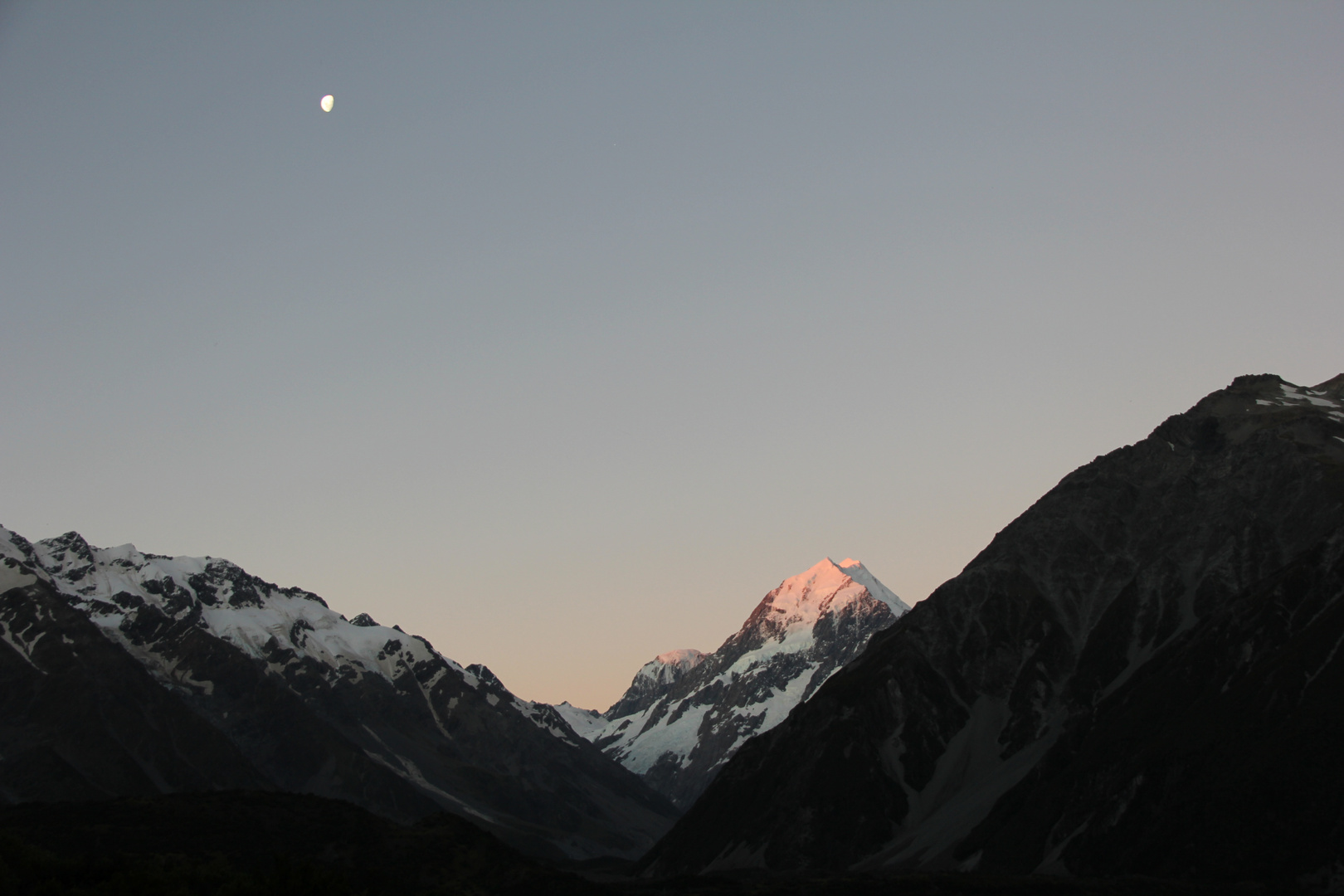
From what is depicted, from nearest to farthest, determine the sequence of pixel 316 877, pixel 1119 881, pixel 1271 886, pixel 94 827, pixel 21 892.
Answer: pixel 21 892 → pixel 316 877 → pixel 94 827 → pixel 1271 886 → pixel 1119 881

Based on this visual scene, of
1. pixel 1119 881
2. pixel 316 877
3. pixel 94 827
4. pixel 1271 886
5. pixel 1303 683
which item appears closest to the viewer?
pixel 316 877

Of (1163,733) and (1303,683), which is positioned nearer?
(1303,683)

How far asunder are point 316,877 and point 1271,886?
359 ft

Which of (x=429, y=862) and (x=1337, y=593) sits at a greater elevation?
(x=429, y=862)

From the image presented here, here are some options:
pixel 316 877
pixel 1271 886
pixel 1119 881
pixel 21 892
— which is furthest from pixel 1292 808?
pixel 21 892

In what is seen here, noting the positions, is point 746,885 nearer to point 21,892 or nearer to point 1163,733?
point 1163,733

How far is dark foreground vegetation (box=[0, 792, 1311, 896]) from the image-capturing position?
122812 mm

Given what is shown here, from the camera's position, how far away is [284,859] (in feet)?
422

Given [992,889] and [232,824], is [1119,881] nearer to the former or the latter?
[992,889]

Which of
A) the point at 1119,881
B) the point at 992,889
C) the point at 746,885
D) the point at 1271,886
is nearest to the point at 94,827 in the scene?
the point at 746,885

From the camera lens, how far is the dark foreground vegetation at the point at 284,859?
123 metres

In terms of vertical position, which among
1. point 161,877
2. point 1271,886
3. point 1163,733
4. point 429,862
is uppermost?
point 161,877

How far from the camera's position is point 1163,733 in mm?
198250

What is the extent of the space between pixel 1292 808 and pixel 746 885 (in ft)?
228
